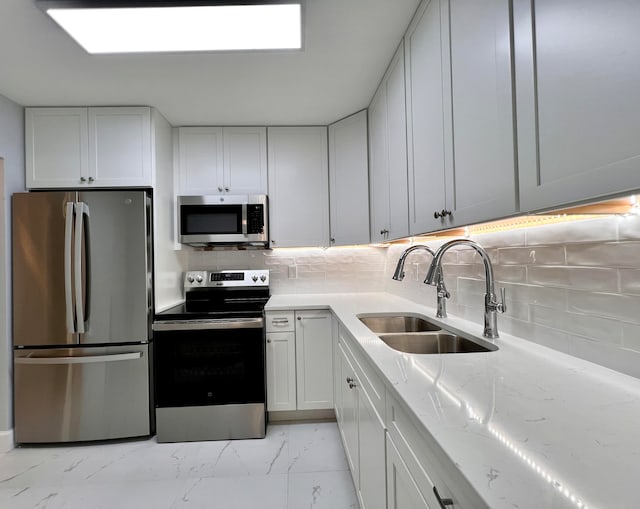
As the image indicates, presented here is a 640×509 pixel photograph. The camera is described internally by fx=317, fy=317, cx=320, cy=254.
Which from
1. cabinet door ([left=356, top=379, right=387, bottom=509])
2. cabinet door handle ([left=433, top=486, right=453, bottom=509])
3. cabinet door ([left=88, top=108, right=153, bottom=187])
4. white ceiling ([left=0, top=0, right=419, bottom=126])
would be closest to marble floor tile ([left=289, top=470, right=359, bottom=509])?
cabinet door ([left=356, top=379, right=387, bottom=509])

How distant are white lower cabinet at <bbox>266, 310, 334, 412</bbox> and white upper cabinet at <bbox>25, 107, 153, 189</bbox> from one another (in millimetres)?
1457

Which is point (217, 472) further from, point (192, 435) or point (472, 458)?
point (472, 458)

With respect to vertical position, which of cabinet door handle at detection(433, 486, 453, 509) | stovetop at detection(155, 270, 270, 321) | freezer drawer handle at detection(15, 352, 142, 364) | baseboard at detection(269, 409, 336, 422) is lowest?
baseboard at detection(269, 409, 336, 422)

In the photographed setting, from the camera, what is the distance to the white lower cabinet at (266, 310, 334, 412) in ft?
7.73

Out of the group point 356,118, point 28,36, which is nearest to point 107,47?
point 28,36

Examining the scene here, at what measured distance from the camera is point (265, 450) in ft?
6.81

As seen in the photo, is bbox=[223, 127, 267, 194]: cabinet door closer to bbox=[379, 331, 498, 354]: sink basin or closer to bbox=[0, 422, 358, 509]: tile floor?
bbox=[379, 331, 498, 354]: sink basin

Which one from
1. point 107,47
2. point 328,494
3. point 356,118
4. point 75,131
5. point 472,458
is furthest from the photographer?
point 356,118

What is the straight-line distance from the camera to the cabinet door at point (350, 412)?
1.51 meters

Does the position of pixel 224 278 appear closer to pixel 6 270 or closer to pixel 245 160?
pixel 245 160

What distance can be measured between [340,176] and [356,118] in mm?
468

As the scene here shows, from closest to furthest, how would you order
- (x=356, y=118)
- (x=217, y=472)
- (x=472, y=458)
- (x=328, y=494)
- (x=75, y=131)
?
1. (x=472, y=458)
2. (x=328, y=494)
3. (x=217, y=472)
4. (x=75, y=131)
5. (x=356, y=118)

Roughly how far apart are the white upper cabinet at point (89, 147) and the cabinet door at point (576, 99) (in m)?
2.33

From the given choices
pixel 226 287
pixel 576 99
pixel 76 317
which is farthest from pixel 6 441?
pixel 576 99
